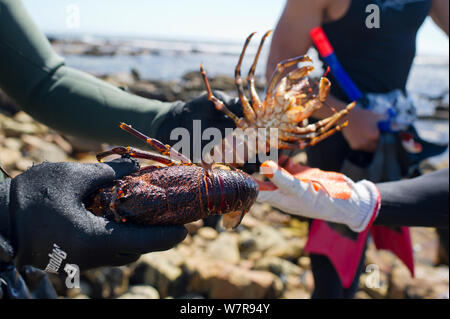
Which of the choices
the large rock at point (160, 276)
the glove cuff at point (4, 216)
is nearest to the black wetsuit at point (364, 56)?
the large rock at point (160, 276)

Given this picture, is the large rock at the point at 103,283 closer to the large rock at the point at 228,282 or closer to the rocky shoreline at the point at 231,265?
the rocky shoreline at the point at 231,265

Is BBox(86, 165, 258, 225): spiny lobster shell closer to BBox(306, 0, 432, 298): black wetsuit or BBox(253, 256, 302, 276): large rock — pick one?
BBox(306, 0, 432, 298): black wetsuit

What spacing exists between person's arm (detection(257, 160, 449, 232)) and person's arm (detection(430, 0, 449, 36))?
151 cm

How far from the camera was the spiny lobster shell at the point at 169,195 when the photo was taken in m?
1.62

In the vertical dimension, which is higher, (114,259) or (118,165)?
(118,165)

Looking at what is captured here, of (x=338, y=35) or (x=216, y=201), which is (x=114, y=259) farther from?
(x=338, y=35)

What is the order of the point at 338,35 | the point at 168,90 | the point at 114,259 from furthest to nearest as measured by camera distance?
1. the point at 168,90
2. the point at 338,35
3. the point at 114,259

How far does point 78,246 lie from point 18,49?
1.42 metres

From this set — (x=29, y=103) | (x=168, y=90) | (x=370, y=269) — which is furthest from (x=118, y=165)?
(x=168, y=90)

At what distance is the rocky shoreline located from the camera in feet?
11.7

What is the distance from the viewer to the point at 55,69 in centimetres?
230

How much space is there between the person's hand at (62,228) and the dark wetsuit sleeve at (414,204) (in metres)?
1.71

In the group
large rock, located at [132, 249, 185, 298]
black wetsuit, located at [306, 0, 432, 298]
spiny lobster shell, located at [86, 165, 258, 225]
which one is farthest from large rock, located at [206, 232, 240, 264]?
spiny lobster shell, located at [86, 165, 258, 225]
